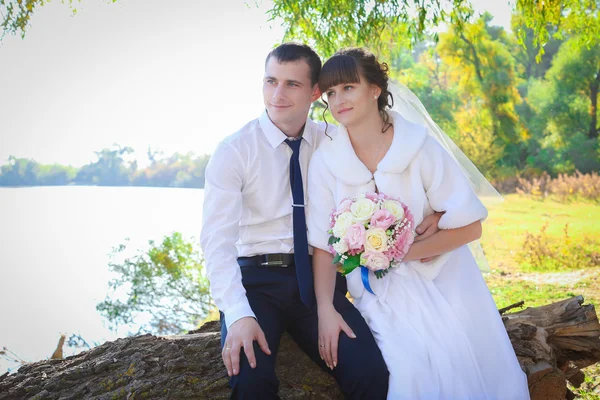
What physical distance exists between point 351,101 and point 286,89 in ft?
1.49

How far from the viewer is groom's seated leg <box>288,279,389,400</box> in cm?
260

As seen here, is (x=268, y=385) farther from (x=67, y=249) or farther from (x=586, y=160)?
(x=586, y=160)

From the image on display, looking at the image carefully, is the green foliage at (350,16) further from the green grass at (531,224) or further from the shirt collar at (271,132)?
the green grass at (531,224)

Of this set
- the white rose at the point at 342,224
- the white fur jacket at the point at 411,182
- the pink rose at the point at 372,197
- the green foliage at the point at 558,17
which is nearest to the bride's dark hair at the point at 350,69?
the white fur jacket at the point at 411,182

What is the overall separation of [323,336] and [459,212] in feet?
3.27

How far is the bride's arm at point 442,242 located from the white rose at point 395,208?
10.9 inches

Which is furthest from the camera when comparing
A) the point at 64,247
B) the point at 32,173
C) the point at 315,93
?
the point at 64,247

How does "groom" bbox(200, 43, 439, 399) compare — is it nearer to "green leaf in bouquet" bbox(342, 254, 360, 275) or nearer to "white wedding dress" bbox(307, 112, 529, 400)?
"white wedding dress" bbox(307, 112, 529, 400)

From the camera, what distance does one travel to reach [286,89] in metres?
3.26

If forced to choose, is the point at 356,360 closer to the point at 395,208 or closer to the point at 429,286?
the point at 429,286

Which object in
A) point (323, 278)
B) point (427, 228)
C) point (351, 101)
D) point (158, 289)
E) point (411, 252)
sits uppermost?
point (351, 101)

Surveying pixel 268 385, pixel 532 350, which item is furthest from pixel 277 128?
pixel 532 350

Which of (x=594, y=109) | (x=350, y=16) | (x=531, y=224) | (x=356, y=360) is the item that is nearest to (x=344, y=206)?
(x=356, y=360)

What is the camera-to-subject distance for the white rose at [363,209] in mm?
2646
